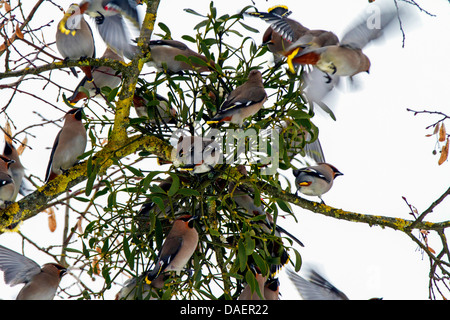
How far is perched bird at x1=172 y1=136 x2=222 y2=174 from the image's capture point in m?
1.32

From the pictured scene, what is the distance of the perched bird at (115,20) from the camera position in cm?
→ 164

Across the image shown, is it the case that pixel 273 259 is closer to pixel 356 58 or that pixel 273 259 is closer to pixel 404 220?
pixel 404 220

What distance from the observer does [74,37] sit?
174 centimetres

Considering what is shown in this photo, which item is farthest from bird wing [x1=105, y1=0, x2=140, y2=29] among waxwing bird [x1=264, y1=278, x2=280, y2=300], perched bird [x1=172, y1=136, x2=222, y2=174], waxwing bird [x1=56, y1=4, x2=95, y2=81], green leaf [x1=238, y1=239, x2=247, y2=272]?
waxwing bird [x1=264, y1=278, x2=280, y2=300]

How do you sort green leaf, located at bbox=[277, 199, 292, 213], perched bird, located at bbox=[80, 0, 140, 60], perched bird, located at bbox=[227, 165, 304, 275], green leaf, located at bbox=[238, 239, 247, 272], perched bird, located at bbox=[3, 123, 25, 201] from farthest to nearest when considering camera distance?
perched bird, located at bbox=[3, 123, 25, 201] → perched bird, located at bbox=[80, 0, 140, 60] → perched bird, located at bbox=[227, 165, 304, 275] → green leaf, located at bbox=[277, 199, 292, 213] → green leaf, located at bbox=[238, 239, 247, 272]

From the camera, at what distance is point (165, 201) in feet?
4.78

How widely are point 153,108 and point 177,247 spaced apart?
0.39 metres

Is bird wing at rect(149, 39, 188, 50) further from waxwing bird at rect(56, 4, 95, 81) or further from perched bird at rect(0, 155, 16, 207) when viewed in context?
perched bird at rect(0, 155, 16, 207)

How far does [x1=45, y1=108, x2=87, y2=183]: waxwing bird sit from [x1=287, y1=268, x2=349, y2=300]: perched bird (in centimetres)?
75

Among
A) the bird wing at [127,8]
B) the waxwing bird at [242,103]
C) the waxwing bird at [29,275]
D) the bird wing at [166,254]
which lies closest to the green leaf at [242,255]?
the bird wing at [166,254]

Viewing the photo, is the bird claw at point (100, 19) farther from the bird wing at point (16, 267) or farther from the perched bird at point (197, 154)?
the bird wing at point (16, 267)
